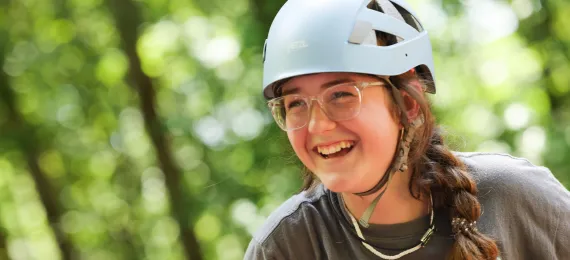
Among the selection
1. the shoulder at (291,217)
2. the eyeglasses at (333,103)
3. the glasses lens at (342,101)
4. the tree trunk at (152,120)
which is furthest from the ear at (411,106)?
the tree trunk at (152,120)

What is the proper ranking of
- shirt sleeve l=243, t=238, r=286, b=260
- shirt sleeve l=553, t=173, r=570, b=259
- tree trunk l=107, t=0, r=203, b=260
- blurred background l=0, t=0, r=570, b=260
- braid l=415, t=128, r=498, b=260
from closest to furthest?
braid l=415, t=128, r=498, b=260 < shirt sleeve l=553, t=173, r=570, b=259 < shirt sleeve l=243, t=238, r=286, b=260 < blurred background l=0, t=0, r=570, b=260 < tree trunk l=107, t=0, r=203, b=260

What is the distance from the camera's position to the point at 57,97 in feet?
32.7

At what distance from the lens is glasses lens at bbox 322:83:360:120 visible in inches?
87.3

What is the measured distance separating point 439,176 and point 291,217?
1.84ft

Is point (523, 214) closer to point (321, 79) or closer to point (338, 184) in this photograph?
point (338, 184)

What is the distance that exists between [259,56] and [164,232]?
7.92m

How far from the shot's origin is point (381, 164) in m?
2.32

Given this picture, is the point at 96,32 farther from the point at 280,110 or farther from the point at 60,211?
the point at 280,110

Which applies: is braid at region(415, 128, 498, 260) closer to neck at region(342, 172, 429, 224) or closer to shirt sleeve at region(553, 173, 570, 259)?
neck at region(342, 172, 429, 224)

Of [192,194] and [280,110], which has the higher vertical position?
[280,110]

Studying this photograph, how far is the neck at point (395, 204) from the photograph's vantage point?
8.09 feet

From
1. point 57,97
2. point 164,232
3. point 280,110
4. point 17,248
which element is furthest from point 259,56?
point 17,248

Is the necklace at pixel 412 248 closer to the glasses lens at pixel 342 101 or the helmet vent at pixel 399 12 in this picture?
the glasses lens at pixel 342 101

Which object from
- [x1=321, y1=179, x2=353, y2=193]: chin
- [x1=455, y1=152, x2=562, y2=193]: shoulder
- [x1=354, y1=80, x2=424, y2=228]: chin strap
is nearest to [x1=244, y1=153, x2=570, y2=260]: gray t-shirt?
[x1=455, y1=152, x2=562, y2=193]: shoulder
